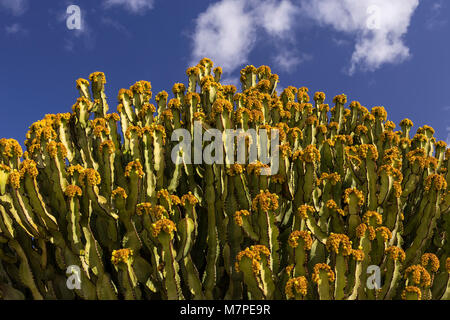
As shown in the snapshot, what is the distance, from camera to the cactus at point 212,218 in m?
3.69

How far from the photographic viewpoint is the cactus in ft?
12.1

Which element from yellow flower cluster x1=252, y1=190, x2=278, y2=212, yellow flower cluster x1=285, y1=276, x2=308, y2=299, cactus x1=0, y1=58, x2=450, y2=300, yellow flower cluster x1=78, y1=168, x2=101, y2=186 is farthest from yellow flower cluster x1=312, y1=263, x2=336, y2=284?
yellow flower cluster x1=78, y1=168, x2=101, y2=186

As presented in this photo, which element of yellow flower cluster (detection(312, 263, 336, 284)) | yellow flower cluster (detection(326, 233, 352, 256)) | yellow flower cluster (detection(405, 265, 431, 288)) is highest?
yellow flower cluster (detection(326, 233, 352, 256))

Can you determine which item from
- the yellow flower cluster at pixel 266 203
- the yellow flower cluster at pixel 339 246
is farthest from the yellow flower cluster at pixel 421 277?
the yellow flower cluster at pixel 266 203

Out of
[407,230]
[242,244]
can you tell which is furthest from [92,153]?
[407,230]

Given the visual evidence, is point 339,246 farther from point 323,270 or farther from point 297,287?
point 297,287

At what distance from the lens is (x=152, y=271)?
400 cm

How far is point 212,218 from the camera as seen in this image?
434cm

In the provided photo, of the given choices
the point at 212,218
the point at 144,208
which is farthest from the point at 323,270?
the point at 144,208

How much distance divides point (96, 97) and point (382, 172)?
4654mm

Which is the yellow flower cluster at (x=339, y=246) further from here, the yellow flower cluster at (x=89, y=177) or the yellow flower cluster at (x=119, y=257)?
the yellow flower cluster at (x=89, y=177)

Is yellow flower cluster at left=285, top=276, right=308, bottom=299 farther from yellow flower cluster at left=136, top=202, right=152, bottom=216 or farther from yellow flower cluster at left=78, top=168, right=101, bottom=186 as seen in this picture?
yellow flower cluster at left=78, top=168, right=101, bottom=186

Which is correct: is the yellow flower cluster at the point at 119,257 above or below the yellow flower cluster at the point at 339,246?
above
